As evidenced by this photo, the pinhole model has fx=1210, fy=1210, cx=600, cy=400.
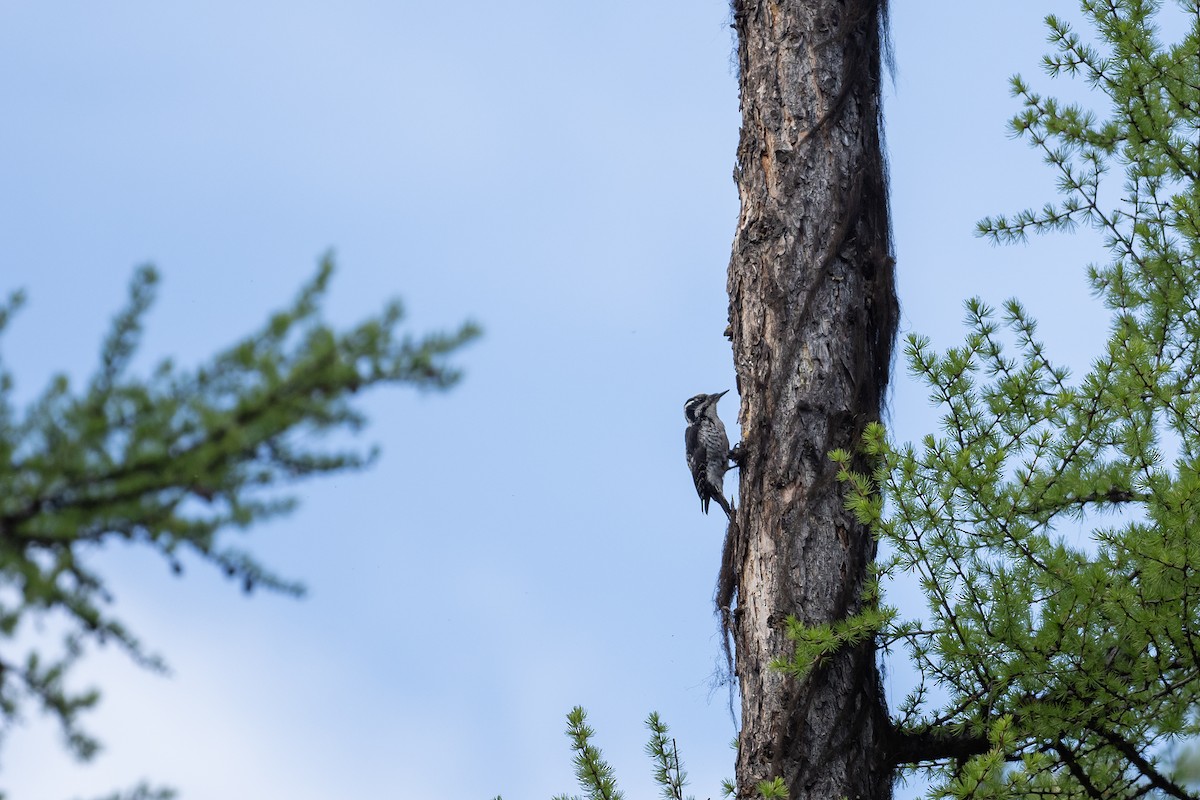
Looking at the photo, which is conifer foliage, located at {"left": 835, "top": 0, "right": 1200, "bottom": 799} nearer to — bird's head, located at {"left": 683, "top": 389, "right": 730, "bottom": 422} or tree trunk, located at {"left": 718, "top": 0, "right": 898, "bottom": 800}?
tree trunk, located at {"left": 718, "top": 0, "right": 898, "bottom": 800}

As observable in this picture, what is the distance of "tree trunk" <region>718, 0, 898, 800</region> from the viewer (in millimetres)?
4168

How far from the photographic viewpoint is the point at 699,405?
705cm

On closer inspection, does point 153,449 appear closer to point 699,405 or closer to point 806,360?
point 806,360

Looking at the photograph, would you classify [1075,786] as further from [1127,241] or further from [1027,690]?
[1127,241]

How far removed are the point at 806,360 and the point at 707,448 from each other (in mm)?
1889

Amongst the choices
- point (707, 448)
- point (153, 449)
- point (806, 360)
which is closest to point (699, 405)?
point (707, 448)

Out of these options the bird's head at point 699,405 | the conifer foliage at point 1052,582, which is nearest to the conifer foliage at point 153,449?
the conifer foliage at point 1052,582

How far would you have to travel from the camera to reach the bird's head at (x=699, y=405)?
701cm

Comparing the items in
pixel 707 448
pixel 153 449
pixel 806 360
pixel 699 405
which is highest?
pixel 699 405

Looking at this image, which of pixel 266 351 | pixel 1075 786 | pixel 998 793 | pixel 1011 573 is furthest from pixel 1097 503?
pixel 266 351

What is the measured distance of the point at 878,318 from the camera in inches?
188

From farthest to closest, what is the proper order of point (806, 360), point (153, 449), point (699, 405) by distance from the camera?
point (699, 405) → point (806, 360) → point (153, 449)

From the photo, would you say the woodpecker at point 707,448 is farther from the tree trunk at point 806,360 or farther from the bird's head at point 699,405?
the tree trunk at point 806,360

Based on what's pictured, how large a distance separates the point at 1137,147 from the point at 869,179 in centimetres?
126
